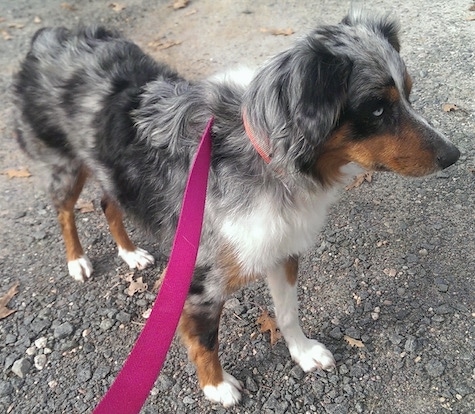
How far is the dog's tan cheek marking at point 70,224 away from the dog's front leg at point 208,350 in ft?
4.77

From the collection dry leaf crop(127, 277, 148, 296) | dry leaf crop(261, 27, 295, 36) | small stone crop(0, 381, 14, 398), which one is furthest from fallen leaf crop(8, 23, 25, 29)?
small stone crop(0, 381, 14, 398)

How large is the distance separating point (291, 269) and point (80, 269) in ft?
5.73

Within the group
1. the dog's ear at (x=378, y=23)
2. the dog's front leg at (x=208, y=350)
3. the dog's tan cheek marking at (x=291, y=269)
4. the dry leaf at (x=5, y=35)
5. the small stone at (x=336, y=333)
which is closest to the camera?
the dog's ear at (x=378, y=23)

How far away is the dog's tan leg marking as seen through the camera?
3.93 metres

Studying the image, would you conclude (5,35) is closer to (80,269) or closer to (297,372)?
(80,269)

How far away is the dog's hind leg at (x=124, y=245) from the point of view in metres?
4.06

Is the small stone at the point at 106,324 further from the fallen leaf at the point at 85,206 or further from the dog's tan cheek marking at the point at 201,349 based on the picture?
the fallen leaf at the point at 85,206

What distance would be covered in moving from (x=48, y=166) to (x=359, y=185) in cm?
251

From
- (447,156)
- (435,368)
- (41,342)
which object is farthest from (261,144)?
(41,342)

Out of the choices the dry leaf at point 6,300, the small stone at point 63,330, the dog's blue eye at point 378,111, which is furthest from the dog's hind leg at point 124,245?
the dog's blue eye at point 378,111

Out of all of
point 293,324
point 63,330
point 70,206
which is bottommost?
point 63,330

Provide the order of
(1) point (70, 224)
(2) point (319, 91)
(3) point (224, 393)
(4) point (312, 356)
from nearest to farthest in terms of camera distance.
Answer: (2) point (319, 91), (3) point (224, 393), (4) point (312, 356), (1) point (70, 224)

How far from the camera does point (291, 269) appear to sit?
10.2 feet

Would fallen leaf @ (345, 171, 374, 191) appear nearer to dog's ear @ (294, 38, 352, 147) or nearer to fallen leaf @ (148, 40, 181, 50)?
dog's ear @ (294, 38, 352, 147)
